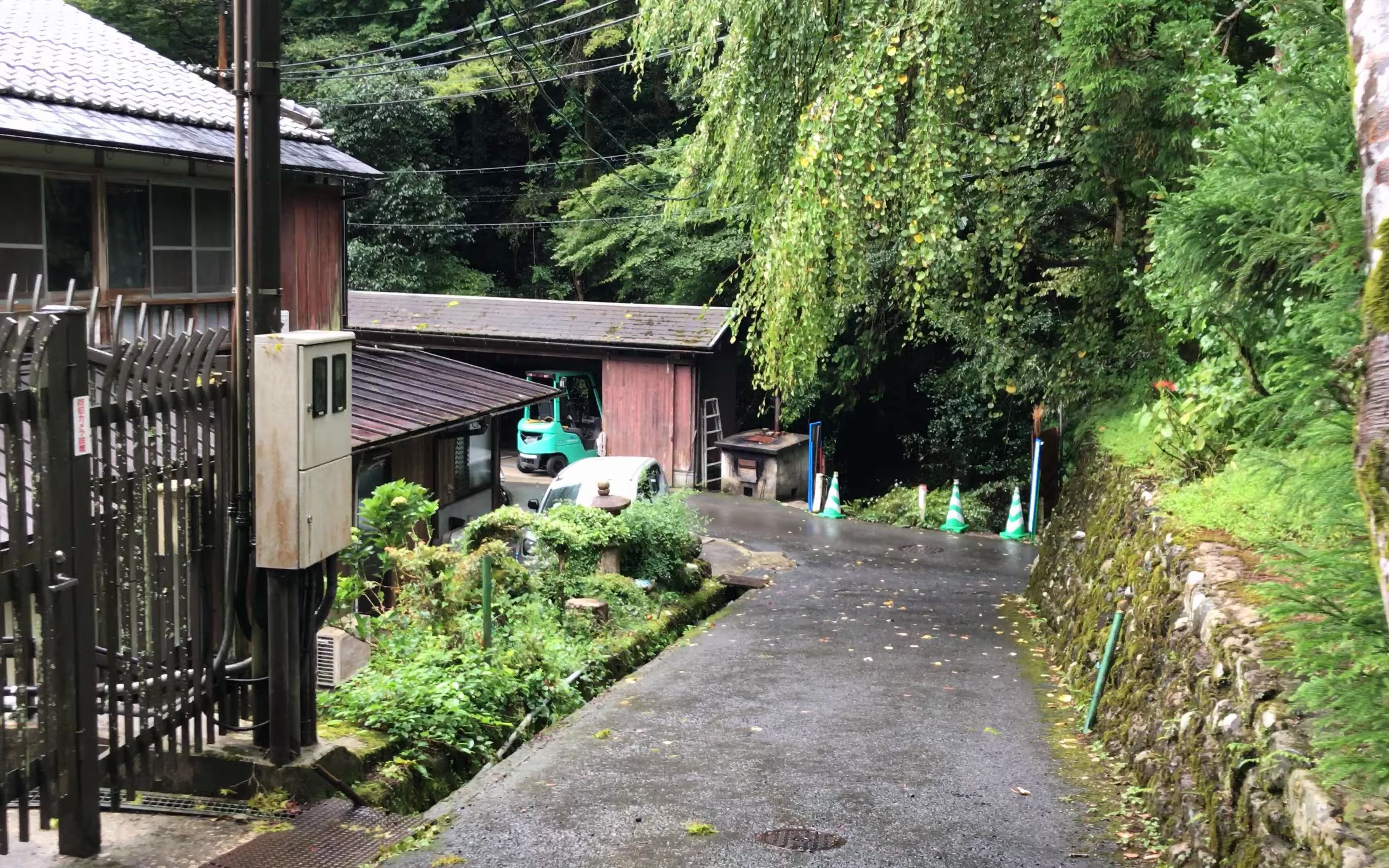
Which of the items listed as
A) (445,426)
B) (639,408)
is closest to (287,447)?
(445,426)

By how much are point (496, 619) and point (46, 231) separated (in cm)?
503

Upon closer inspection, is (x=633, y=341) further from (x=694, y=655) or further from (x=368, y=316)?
(x=694, y=655)

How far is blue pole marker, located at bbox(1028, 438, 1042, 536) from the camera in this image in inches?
710

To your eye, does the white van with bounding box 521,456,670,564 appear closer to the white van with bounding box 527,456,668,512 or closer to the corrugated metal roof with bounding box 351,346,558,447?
the white van with bounding box 527,456,668,512

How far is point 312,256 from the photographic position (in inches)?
512

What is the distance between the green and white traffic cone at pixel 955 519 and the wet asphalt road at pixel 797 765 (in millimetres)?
7442

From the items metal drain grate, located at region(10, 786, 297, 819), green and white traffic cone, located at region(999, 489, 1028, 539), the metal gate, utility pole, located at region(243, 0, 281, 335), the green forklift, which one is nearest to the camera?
the metal gate

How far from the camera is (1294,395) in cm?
385

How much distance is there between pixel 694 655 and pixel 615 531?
2.17m

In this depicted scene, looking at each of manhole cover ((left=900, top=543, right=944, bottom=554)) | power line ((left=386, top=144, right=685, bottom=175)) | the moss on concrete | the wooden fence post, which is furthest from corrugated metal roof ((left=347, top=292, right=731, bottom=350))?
the wooden fence post

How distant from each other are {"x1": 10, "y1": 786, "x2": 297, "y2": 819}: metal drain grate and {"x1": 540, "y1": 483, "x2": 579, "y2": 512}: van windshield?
10672 mm

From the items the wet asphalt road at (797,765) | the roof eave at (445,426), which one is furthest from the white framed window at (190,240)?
the wet asphalt road at (797,765)

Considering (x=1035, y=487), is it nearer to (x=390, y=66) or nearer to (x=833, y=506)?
(x=833, y=506)

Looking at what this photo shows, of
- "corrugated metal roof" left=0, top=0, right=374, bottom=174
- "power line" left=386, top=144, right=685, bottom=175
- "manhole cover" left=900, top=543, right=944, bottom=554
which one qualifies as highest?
"power line" left=386, top=144, right=685, bottom=175
